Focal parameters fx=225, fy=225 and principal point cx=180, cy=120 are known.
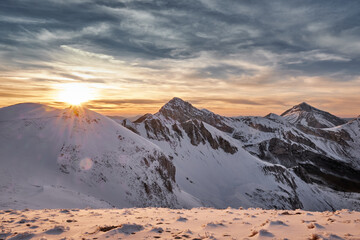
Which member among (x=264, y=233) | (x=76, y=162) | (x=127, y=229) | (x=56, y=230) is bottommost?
(x=76, y=162)

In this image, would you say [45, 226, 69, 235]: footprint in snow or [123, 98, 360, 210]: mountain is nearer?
[45, 226, 69, 235]: footprint in snow

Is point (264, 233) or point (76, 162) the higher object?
point (264, 233)

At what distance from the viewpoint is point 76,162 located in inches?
1639

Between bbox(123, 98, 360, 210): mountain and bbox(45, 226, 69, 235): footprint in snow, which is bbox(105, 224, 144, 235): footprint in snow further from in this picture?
bbox(123, 98, 360, 210): mountain

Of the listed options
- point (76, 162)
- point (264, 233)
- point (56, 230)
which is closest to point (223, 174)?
point (76, 162)

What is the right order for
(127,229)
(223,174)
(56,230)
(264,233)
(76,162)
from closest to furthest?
1. (264,233)
2. (127,229)
3. (56,230)
4. (76,162)
5. (223,174)

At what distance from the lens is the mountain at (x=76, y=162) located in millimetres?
30033

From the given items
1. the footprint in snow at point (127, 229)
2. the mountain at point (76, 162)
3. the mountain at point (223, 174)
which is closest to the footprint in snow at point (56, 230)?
the footprint in snow at point (127, 229)

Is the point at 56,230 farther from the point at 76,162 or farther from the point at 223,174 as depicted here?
the point at 223,174

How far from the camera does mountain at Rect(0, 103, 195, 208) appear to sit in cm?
3003

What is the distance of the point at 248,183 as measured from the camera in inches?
3907

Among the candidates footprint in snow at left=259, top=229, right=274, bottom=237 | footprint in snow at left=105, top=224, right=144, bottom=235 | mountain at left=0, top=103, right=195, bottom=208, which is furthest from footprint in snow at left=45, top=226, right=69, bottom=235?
mountain at left=0, top=103, right=195, bottom=208

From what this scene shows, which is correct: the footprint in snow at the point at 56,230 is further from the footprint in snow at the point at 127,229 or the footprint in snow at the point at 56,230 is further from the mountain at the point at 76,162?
the mountain at the point at 76,162

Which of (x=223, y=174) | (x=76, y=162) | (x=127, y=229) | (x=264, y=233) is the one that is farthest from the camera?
(x=223, y=174)
